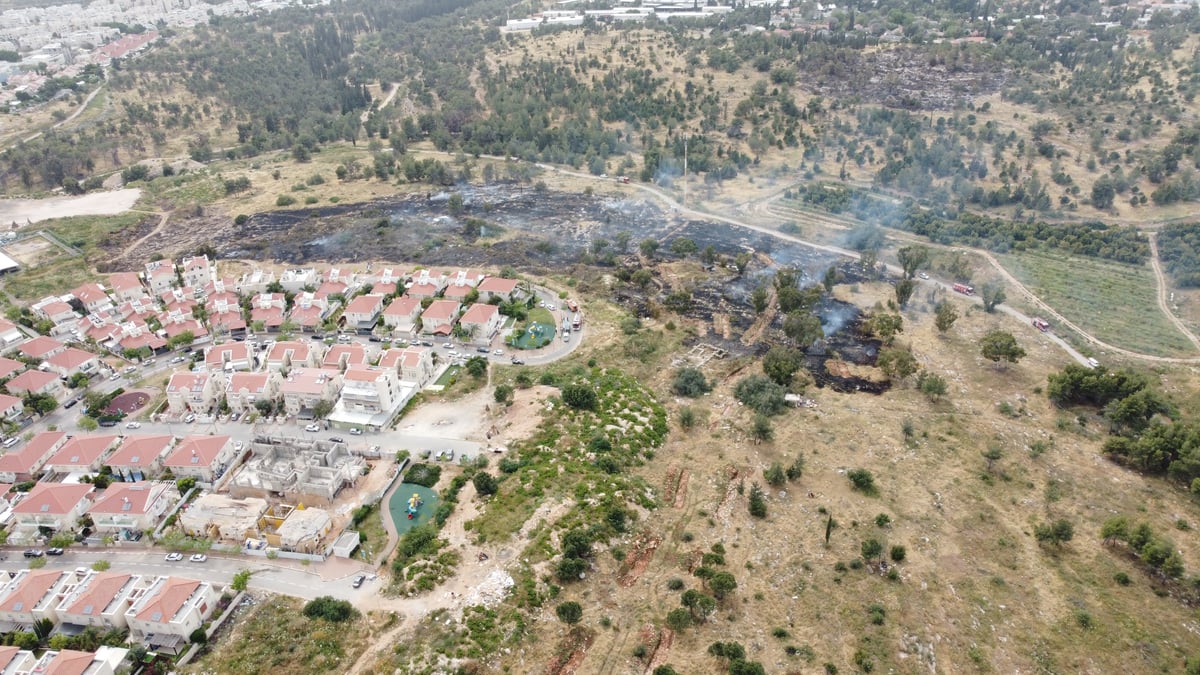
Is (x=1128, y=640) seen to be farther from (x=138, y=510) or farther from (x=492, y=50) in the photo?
(x=492, y=50)

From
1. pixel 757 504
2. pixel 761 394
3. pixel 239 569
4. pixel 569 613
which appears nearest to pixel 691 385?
pixel 761 394

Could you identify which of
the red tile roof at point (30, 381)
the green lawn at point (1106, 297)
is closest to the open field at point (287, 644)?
the red tile roof at point (30, 381)

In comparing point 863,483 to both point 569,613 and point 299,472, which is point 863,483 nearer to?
point 569,613

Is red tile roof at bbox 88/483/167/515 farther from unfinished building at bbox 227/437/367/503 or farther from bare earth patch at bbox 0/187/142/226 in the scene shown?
bare earth patch at bbox 0/187/142/226

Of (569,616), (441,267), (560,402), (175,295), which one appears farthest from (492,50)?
(569,616)

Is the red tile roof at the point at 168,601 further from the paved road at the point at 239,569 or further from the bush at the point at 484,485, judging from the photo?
the bush at the point at 484,485
